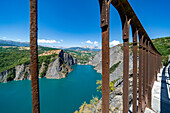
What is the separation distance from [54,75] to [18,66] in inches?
948

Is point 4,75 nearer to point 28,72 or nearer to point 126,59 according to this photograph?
point 28,72

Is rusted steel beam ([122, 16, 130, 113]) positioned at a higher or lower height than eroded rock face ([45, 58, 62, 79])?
higher

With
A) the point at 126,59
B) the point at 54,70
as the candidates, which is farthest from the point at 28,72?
the point at 126,59

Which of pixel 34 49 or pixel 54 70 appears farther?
pixel 54 70

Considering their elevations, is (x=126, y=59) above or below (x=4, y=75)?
above

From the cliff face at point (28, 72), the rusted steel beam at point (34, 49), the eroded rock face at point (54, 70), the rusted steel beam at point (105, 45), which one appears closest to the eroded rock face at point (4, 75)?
the cliff face at point (28, 72)

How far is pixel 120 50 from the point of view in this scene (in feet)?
167

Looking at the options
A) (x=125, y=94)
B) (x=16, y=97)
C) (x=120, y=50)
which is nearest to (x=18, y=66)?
(x=16, y=97)

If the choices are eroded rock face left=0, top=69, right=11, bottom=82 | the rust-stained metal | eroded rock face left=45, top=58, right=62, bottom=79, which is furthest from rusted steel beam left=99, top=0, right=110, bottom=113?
eroded rock face left=0, top=69, right=11, bottom=82

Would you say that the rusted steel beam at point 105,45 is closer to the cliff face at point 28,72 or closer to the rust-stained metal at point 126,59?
the rust-stained metal at point 126,59

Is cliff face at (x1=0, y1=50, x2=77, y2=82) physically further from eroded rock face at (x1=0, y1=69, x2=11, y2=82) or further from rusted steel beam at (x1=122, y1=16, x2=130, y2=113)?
rusted steel beam at (x1=122, y1=16, x2=130, y2=113)

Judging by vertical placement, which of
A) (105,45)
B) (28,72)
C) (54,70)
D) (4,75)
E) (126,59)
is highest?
(105,45)

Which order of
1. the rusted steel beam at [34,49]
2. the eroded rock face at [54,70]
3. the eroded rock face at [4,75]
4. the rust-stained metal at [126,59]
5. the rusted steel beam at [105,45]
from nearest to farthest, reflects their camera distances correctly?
the rusted steel beam at [34,49]
the rusted steel beam at [105,45]
the rust-stained metal at [126,59]
the eroded rock face at [4,75]
the eroded rock face at [54,70]

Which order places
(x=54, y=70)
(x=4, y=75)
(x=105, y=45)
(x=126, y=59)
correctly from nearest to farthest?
(x=105, y=45) < (x=126, y=59) < (x=4, y=75) < (x=54, y=70)
